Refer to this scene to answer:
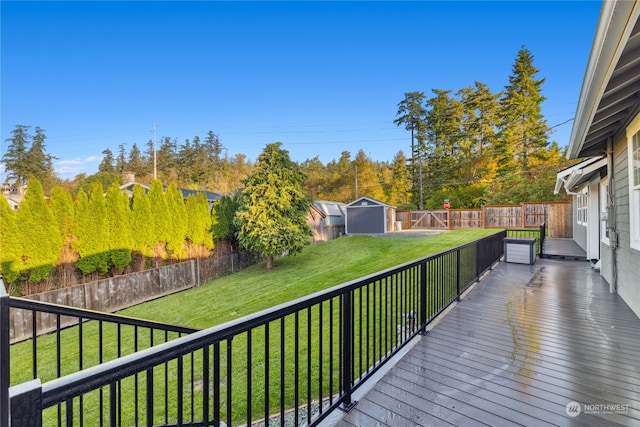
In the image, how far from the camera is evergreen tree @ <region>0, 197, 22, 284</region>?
7374mm

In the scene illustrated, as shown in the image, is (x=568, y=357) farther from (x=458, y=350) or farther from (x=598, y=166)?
(x=598, y=166)

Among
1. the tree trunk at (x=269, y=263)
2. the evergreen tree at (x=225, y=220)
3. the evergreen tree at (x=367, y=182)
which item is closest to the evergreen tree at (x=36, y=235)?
the evergreen tree at (x=225, y=220)

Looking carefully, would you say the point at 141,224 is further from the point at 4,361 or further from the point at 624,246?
the point at 624,246

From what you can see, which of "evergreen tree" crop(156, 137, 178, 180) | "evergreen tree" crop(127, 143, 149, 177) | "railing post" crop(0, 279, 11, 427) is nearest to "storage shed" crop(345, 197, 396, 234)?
"railing post" crop(0, 279, 11, 427)

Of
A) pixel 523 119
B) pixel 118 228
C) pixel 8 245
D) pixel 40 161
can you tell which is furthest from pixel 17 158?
pixel 523 119

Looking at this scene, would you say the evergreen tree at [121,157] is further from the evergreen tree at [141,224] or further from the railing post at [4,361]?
the railing post at [4,361]

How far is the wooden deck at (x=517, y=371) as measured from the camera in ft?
6.75

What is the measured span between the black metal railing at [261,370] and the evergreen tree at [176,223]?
6811 millimetres

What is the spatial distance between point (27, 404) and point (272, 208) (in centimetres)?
1181

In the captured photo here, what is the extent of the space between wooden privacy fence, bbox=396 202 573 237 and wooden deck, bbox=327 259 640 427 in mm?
13885

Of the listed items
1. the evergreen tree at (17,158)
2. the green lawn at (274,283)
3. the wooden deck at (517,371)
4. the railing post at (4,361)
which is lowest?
the green lawn at (274,283)

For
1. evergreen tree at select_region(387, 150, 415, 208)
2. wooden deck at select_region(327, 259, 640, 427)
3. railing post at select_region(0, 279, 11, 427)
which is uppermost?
evergreen tree at select_region(387, 150, 415, 208)

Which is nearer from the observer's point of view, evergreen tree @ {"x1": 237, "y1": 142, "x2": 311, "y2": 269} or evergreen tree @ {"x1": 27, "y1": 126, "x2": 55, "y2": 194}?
evergreen tree @ {"x1": 237, "y1": 142, "x2": 311, "y2": 269}

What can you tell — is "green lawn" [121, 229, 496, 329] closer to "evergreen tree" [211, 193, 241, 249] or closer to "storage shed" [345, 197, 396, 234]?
"evergreen tree" [211, 193, 241, 249]
